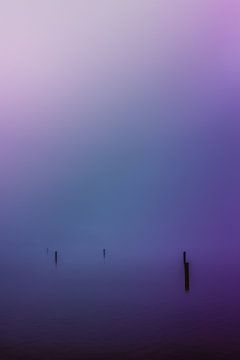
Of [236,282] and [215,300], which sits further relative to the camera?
[236,282]

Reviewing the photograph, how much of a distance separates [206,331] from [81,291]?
25.4 meters

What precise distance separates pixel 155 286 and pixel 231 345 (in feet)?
99.4

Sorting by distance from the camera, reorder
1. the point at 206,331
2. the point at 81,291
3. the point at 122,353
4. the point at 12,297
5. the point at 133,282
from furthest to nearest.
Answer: the point at 133,282 < the point at 81,291 < the point at 12,297 < the point at 206,331 < the point at 122,353

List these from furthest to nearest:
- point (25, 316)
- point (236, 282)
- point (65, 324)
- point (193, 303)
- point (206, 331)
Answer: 1. point (236, 282)
2. point (193, 303)
3. point (25, 316)
4. point (65, 324)
5. point (206, 331)

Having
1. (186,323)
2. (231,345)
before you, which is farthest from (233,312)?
(231,345)

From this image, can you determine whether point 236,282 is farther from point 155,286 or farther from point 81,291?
point 81,291

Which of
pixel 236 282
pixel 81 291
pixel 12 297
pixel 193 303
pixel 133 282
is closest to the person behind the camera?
pixel 193 303

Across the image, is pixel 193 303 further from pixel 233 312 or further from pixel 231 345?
pixel 231 345

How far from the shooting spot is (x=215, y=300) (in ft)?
135

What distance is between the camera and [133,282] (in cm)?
5997

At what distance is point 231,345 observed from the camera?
24469mm

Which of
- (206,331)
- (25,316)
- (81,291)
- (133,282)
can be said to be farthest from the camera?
(133,282)

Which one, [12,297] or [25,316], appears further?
[12,297]

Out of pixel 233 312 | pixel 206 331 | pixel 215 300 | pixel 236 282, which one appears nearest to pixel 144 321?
pixel 206 331
